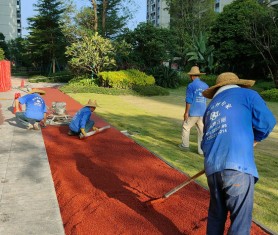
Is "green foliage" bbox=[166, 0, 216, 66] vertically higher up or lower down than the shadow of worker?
higher up

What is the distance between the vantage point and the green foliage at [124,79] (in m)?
22.5

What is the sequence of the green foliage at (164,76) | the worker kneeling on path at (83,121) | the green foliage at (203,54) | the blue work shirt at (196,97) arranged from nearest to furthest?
1. the blue work shirt at (196,97)
2. the worker kneeling on path at (83,121)
3. the green foliage at (164,76)
4. the green foliage at (203,54)

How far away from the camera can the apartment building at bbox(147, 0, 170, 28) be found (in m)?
92.3

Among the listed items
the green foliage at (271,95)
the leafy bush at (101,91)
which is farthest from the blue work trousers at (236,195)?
the leafy bush at (101,91)

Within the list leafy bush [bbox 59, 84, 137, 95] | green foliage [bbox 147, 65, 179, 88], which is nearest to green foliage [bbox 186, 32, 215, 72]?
green foliage [bbox 147, 65, 179, 88]

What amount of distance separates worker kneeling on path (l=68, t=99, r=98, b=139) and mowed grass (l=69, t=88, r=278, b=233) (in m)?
1.33

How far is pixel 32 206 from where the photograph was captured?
4176mm

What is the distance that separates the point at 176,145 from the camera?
792 centimetres

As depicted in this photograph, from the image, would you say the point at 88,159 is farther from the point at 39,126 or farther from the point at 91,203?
the point at 39,126

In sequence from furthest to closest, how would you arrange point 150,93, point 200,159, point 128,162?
1. point 150,93
2. point 200,159
3. point 128,162

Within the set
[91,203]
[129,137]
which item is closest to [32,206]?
[91,203]

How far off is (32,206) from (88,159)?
7.61 feet

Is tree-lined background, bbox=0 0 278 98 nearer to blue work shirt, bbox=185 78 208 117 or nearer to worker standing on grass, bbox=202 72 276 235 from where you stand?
blue work shirt, bbox=185 78 208 117

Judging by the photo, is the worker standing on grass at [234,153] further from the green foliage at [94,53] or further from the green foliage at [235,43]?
the green foliage at [235,43]
